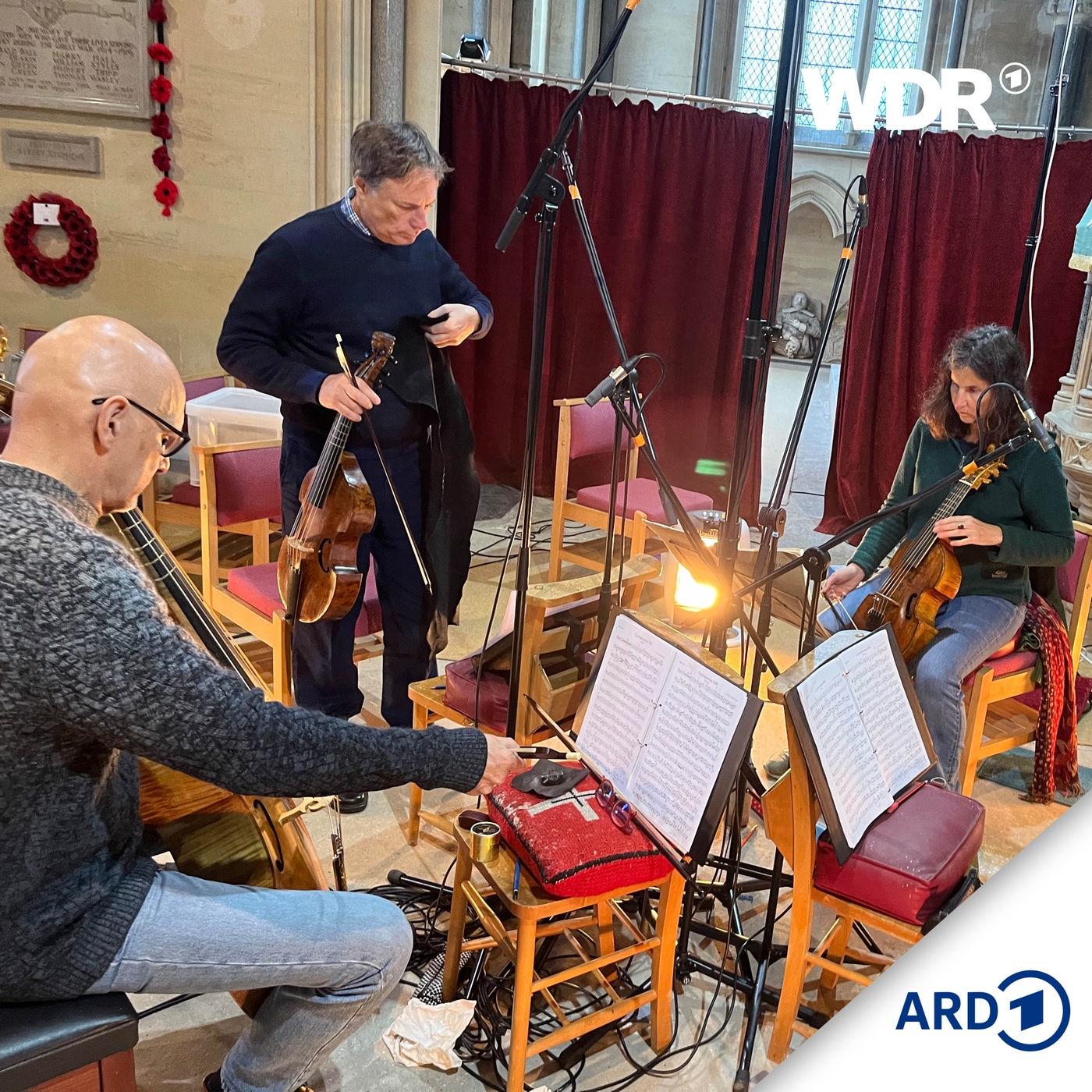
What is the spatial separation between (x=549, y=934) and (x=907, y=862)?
699 millimetres

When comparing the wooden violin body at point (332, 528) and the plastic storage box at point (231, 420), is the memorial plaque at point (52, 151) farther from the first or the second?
the wooden violin body at point (332, 528)

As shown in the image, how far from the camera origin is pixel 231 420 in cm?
395

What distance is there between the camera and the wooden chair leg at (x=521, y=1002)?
1779mm

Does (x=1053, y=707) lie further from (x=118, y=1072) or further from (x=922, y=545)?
(x=118, y=1072)

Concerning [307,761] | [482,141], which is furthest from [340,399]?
[482,141]

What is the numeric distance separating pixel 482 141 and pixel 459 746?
448cm

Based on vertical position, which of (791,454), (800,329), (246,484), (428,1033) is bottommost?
(428,1033)

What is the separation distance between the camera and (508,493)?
590cm

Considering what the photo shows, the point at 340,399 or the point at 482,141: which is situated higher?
the point at 482,141

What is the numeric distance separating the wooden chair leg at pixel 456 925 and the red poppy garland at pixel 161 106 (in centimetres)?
370

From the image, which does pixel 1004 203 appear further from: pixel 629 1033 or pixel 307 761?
pixel 307 761

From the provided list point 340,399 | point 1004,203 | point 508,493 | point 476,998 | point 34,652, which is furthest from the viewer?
point 508,493

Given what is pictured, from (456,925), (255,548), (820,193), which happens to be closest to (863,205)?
(456,925)

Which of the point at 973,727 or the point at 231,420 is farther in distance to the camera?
the point at 231,420
